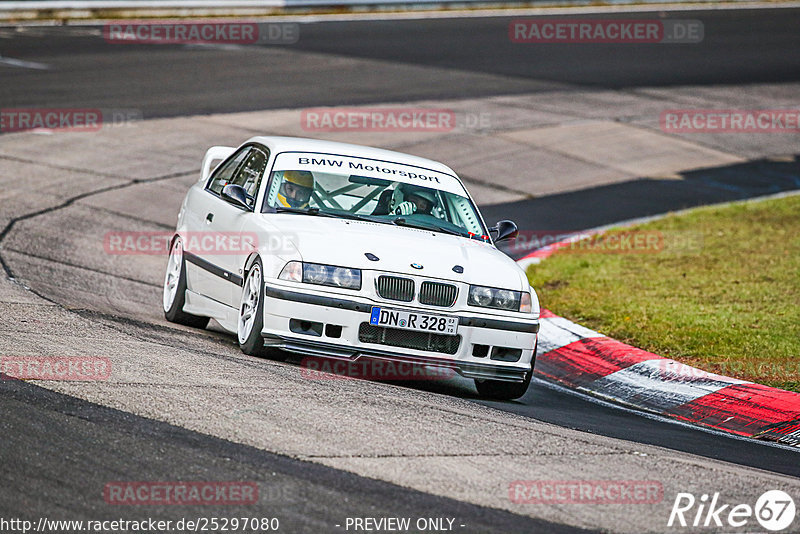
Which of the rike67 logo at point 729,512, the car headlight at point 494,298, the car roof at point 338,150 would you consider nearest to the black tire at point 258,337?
the car headlight at point 494,298

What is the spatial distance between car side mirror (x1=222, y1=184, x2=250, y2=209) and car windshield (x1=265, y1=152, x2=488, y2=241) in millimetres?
186

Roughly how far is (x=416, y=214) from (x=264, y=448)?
3.47 m

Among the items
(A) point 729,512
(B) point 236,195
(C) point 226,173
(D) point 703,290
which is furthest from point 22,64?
(A) point 729,512

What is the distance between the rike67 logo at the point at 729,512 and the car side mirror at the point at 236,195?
13.9ft

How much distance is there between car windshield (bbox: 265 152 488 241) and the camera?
855cm

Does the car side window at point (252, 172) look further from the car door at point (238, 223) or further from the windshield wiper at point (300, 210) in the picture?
the windshield wiper at point (300, 210)

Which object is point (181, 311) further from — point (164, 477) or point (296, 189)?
point (164, 477)

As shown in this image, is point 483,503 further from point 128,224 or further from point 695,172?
point 695,172

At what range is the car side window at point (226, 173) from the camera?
9578 millimetres

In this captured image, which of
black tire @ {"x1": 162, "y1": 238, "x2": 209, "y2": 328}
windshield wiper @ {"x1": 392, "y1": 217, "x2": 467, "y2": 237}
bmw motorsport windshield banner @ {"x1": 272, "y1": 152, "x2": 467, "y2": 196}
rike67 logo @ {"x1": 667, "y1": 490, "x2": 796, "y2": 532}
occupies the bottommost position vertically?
black tire @ {"x1": 162, "y1": 238, "x2": 209, "y2": 328}

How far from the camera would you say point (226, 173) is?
9828 mm

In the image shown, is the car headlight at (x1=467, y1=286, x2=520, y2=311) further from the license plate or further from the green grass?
the green grass

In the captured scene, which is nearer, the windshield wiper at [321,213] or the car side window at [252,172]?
the windshield wiper at [321,213]

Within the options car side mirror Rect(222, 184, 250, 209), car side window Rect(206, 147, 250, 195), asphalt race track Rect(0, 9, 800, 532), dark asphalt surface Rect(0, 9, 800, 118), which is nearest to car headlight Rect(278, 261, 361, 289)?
asphalt race track Rect(0, 9, 800, 532)
